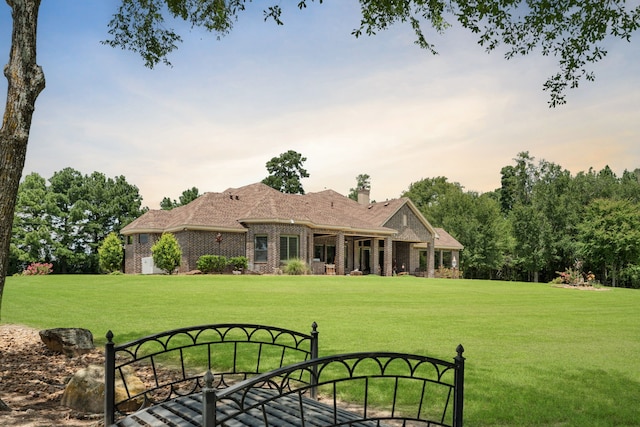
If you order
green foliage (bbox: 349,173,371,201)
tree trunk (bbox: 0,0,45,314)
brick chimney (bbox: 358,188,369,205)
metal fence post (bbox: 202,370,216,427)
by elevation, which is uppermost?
green foliage (bbox: 349,173,371,201)

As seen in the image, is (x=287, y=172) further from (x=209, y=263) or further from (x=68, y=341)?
(x=68, y=341)

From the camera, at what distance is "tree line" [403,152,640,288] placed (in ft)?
135

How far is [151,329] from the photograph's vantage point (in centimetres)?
1036

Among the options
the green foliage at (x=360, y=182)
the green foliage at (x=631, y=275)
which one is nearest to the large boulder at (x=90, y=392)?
the green foliage at (x=631, y=275)

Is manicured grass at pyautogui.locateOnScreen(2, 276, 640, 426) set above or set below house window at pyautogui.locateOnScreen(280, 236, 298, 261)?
below

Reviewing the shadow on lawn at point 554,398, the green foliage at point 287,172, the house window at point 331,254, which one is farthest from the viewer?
the green foliage at point 287,172

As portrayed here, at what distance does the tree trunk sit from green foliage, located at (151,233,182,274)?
24994 millimetres

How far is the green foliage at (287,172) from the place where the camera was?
57.8 meters

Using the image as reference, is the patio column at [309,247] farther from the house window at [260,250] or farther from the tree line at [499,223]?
Result: the tree line at [499,223]

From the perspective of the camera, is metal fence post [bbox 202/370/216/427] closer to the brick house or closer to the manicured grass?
the manicured grass

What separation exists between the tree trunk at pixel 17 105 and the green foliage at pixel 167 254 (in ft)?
82.0

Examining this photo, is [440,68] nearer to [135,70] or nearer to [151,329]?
[135,70]

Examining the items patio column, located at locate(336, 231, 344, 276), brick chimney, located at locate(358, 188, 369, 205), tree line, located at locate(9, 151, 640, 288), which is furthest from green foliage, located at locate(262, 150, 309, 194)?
patio column, located at locate(336, 231, 344, 276)

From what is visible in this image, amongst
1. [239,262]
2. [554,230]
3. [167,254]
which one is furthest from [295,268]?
[554,230]
